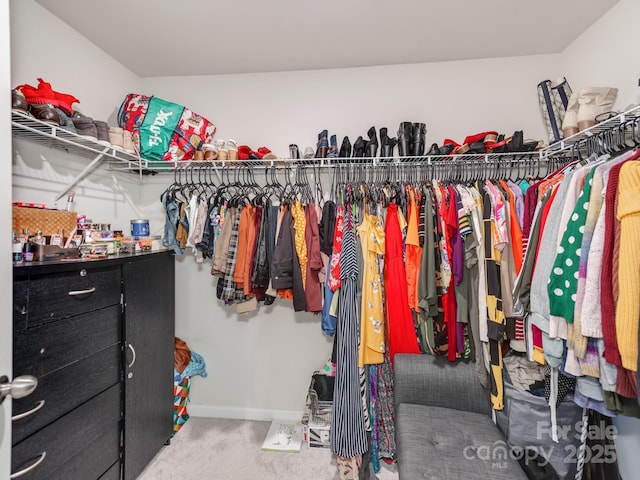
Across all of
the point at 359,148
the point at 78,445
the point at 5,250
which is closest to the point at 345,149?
the point at 359,148

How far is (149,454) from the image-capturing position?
1721mm

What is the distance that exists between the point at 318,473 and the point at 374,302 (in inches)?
44.4

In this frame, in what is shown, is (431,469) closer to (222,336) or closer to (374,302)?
(374,302)

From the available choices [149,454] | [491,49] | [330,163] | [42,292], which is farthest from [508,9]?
[149,454]

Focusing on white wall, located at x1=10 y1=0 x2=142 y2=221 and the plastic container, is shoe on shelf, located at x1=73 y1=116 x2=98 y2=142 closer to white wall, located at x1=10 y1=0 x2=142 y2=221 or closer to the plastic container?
white wall, located at x1=10 y1=0 x2=142 y2=221

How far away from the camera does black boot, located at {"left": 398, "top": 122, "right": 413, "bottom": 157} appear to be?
184 cm

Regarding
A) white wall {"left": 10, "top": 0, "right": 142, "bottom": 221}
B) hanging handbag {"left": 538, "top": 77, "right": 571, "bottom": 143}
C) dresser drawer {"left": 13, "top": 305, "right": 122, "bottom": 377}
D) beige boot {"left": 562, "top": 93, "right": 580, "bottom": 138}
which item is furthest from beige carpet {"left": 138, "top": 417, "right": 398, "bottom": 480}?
hanging handbag {"left": 538, "top": 77, "right": 571, "bottom": 143}

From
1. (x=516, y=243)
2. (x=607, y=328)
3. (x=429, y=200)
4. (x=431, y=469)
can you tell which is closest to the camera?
(x=607, y=328)

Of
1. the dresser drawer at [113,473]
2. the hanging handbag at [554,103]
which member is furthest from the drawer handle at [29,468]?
the hanging handbag at [554,103]

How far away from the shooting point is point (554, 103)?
1852mm

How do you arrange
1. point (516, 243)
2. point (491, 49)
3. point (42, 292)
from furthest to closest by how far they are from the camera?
point (491, 49) → point (516, 243) → point (42, 292)

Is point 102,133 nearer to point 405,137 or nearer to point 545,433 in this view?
point 405,137

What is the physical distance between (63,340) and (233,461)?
1314 millimetres

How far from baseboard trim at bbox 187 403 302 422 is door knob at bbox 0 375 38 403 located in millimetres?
1919
